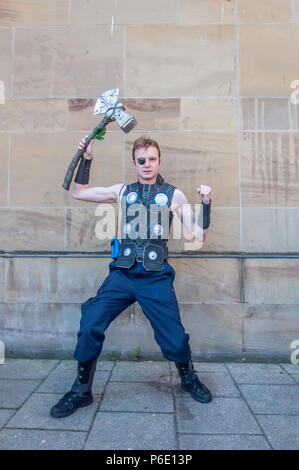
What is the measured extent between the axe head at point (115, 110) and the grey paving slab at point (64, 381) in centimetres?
225

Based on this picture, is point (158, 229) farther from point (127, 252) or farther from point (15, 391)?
point (15, 391)

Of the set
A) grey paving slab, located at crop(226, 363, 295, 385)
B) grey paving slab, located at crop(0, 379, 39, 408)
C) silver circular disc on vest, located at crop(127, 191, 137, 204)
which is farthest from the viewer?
grey paving slab, located at crop(226, 363, 295, 385)

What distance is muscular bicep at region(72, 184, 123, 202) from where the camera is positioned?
2846mm

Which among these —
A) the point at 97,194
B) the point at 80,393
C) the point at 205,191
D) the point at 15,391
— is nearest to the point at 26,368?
the point at 15,391

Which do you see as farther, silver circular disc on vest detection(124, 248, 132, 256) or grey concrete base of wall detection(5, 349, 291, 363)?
grey concrete base of wall detection(5, 349, 291, 363)

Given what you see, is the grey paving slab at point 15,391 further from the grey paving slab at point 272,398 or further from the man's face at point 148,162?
the man's face at point 148,162

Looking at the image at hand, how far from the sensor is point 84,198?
2873 mm

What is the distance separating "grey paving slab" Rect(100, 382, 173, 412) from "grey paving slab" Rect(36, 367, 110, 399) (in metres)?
0.09

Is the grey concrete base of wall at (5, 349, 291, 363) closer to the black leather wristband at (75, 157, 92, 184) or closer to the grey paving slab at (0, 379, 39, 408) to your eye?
the grey paving slab at (0, 379, 39, 408)

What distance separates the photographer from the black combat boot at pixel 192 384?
8.65ft

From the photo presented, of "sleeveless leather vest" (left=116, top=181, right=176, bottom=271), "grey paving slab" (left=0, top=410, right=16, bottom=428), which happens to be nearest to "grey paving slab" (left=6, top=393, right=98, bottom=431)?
"grey paving slab" (left=0, top=410, right=16, bottom=428)

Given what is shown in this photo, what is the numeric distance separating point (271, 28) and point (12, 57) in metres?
3.08

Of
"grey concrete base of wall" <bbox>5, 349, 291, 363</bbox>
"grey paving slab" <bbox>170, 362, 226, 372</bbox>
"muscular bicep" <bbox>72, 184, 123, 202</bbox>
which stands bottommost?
"grey paving slab" <bbox>170, 362, 226, 372</bbox>

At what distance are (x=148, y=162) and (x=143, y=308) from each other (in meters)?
1.22
